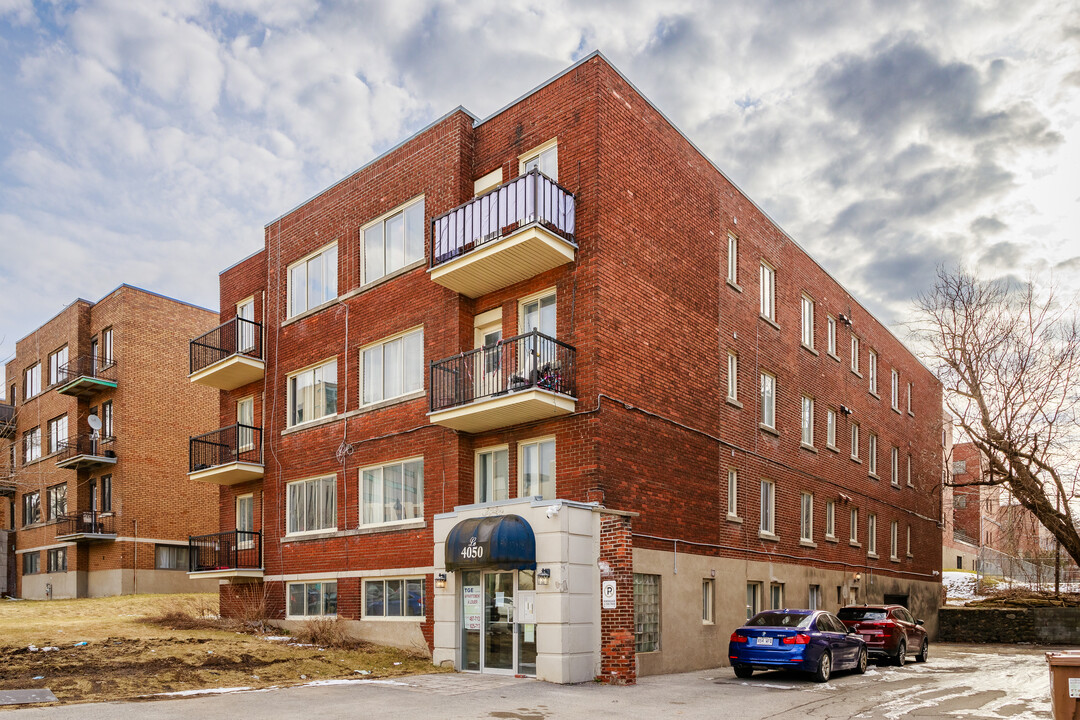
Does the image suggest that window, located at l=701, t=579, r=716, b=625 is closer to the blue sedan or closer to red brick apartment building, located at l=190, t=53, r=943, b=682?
red brick apartment building, located at l=190, t=53, r=943, b=682

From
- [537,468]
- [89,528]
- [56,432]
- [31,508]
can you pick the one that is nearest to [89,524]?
[89,528]

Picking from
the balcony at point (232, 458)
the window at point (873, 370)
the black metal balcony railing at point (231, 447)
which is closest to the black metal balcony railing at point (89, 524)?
the black metal balcony railing at point (231, 447)

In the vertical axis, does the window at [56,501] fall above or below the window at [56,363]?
below

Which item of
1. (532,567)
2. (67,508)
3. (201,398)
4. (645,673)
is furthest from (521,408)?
(67,508)

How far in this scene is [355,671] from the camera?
17422mm

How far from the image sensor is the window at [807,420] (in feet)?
92.2

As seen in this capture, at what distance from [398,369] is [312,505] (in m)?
4.98

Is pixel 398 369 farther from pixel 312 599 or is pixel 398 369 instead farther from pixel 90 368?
pixel 90 368

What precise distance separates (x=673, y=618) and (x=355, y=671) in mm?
6694

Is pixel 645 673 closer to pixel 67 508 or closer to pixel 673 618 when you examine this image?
pixel 673 618

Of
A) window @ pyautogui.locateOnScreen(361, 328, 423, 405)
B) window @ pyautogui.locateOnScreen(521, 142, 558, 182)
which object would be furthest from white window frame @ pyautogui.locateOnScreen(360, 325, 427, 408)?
window @ pyautogui.locateOnScreen(521, 142, 558, 182)

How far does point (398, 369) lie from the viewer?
22062mm

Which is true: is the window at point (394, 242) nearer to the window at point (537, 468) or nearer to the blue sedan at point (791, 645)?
the window at point (537, 468)

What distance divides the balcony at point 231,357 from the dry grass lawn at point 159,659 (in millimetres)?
7053
